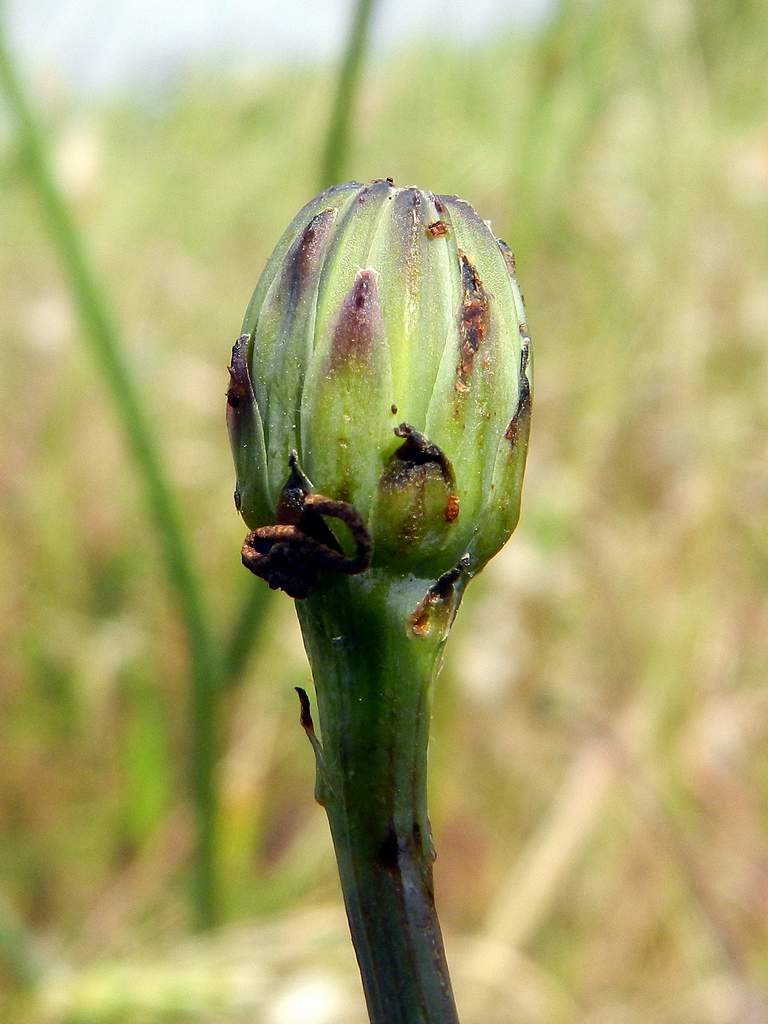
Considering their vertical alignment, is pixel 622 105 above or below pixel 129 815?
above

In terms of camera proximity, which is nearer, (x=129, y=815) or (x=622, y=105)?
(x=129, y=815)

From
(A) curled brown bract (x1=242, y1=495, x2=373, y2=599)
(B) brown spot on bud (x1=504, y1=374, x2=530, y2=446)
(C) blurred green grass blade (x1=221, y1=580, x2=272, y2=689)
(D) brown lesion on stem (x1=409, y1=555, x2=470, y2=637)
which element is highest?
(C) blurred green grass blade (x1=221, y1=580, x2=272, y2=689)

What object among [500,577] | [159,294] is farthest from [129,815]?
[159,294]

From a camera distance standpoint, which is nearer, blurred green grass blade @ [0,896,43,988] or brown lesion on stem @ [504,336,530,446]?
brown lesion on stem @ [504,336,530,446]

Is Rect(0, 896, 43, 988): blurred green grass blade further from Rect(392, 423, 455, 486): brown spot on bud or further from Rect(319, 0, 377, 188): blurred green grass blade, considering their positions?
Rect(392, 423, 455, 486): brown spot on bud

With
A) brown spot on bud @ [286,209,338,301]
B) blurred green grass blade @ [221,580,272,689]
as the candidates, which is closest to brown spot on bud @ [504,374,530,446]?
brown spot on bud @ [286,209,338,301]

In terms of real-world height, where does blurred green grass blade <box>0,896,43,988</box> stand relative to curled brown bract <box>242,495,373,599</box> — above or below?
above

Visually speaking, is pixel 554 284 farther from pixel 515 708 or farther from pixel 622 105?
pixel 515 708

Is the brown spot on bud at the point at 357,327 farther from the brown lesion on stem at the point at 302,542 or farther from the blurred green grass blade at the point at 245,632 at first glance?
the blurred green grass blade at the point at 245,632
